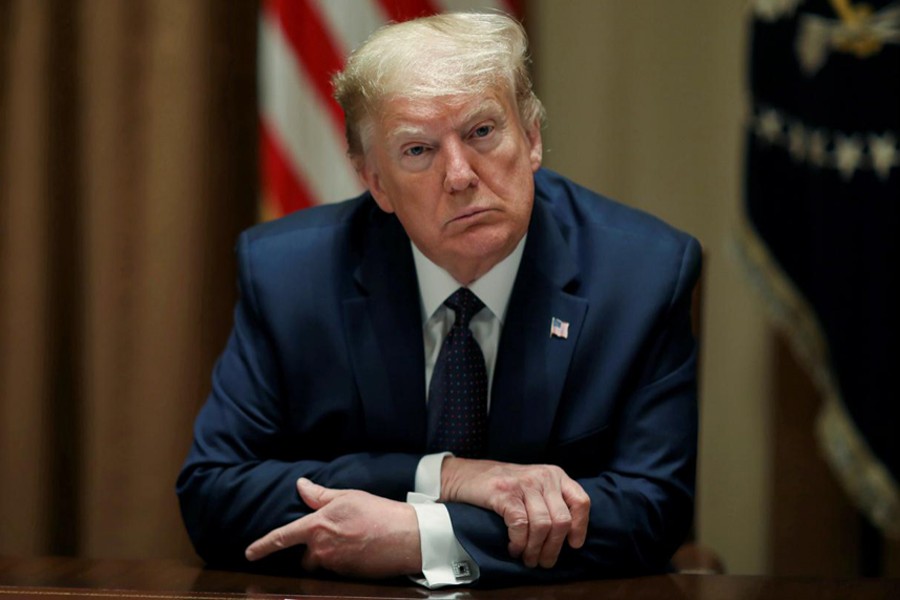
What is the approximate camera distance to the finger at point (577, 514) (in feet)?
6.93

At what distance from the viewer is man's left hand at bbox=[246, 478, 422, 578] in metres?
2.09

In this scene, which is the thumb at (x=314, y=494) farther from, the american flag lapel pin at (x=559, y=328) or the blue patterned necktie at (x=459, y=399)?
the american flag lapel pin at (x=559, y=328)

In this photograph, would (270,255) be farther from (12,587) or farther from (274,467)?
(12,587)

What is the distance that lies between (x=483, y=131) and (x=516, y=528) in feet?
2.37

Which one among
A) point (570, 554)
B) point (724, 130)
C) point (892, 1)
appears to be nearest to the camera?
point (570, 554)

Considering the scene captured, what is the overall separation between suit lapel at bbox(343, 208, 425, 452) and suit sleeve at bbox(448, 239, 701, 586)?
0.26 m

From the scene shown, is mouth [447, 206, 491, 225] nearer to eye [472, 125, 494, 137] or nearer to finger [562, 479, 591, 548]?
eye [472, 125, 494, 137]

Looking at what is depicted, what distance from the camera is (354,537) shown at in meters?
2.09

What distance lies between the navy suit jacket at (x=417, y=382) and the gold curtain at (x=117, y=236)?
41.9 inches

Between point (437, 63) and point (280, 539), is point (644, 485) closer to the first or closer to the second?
point (280, 539)

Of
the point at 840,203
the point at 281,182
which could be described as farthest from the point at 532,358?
the point at 281,182

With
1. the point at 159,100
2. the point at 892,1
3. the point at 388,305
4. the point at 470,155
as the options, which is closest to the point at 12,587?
the point at 388,305

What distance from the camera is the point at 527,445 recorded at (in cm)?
233

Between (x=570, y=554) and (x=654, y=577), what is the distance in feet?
0.52
